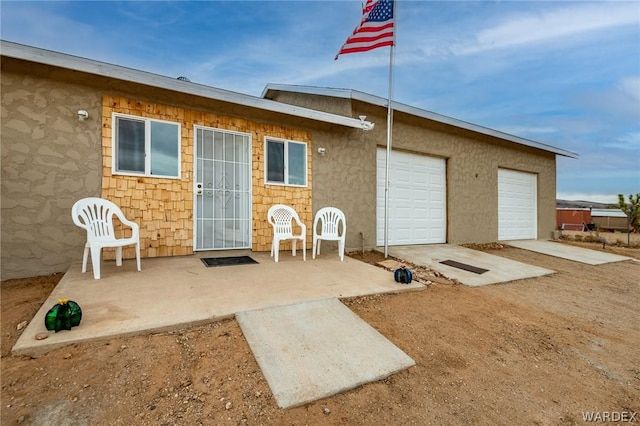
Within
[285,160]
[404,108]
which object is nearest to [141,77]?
[285,160]

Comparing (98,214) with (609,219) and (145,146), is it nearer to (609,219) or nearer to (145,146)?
(145,146)

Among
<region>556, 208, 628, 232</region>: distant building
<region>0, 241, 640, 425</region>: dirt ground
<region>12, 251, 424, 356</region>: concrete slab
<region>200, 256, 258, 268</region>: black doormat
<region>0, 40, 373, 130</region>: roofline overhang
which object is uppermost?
<region>0, 40, 373, 130</region>: roofline overhang

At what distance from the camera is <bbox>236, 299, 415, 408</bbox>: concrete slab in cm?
172

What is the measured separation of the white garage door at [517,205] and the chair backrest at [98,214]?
31.3 ft

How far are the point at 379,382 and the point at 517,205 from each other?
9477mm

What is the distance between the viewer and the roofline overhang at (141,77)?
10.7 ft

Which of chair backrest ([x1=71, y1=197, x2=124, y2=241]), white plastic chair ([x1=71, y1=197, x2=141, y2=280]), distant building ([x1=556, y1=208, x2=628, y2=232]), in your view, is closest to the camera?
white plastic chair ([x1=71, y1=197, x2=141, y2=280])

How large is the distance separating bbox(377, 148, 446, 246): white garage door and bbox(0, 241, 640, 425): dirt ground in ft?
12.2

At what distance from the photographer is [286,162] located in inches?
214

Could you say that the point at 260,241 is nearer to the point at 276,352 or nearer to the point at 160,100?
the point at 160,100

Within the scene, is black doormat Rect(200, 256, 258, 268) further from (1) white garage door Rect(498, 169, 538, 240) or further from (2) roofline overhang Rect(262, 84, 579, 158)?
(1) white garage door Rect(498, 169, 538, 240)

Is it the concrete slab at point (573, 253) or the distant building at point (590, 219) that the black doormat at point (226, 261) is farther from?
the distant building at point (590, 219)

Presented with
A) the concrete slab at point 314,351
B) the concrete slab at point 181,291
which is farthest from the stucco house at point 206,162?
the concrete slab at point 314,351

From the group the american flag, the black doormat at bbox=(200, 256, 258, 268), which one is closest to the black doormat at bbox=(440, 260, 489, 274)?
the black doormat at bbox=(200, 256, 258, 268)
